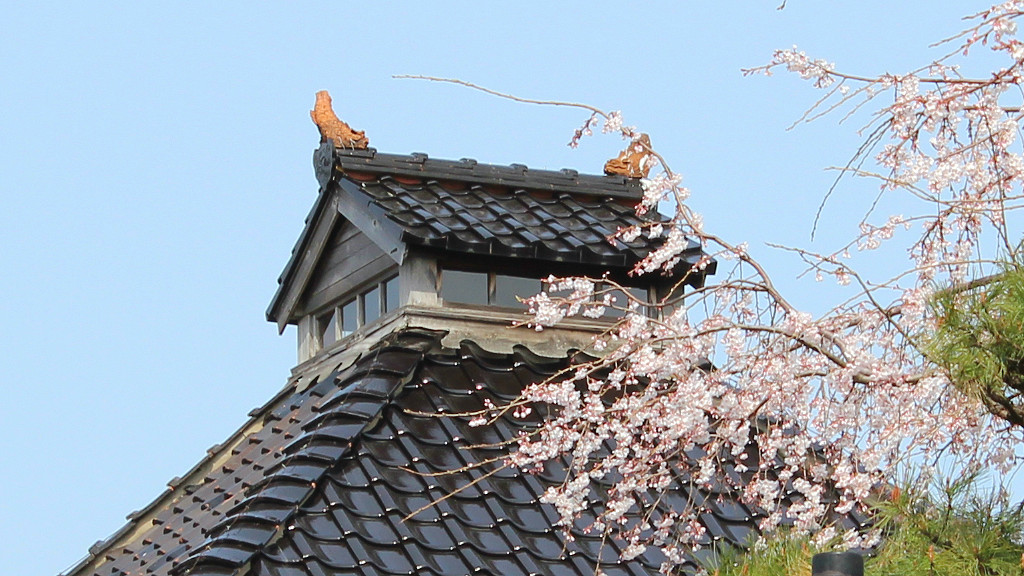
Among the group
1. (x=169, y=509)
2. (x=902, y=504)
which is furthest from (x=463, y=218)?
(x=902, y=504)

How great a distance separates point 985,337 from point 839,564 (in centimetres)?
95

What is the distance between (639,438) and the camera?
750cm

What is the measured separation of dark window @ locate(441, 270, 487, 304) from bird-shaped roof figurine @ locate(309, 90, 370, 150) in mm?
1375

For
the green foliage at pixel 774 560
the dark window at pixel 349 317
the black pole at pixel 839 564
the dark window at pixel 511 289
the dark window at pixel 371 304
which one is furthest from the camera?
the dark window at pixel 349 317

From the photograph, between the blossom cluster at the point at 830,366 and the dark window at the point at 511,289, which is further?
the dark window at the point at 511,289

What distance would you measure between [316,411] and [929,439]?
4.08 meters

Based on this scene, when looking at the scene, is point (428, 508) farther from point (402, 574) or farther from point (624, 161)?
point (624, 161)

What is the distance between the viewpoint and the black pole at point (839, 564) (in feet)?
13.8

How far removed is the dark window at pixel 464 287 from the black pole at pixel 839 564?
478 centimetres

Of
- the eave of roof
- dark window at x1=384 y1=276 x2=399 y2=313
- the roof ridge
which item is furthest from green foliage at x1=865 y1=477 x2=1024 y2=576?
the roof ridge

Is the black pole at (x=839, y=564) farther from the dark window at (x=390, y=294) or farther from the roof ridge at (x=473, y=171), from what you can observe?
the roof ridge at (x=473, y=171)

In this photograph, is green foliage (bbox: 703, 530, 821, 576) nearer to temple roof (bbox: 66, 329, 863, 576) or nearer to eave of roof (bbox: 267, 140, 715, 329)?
temple roof (bbox: 66, 329, 863, 576)

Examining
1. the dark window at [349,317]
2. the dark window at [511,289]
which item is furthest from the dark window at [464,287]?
the dark window at [349,317]

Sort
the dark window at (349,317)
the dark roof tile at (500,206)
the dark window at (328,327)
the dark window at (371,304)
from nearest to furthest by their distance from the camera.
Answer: the dark roof tile at (500,206) → the dark window at (371,304) → the dark window at (349,317) → the dark window at (328,327)
